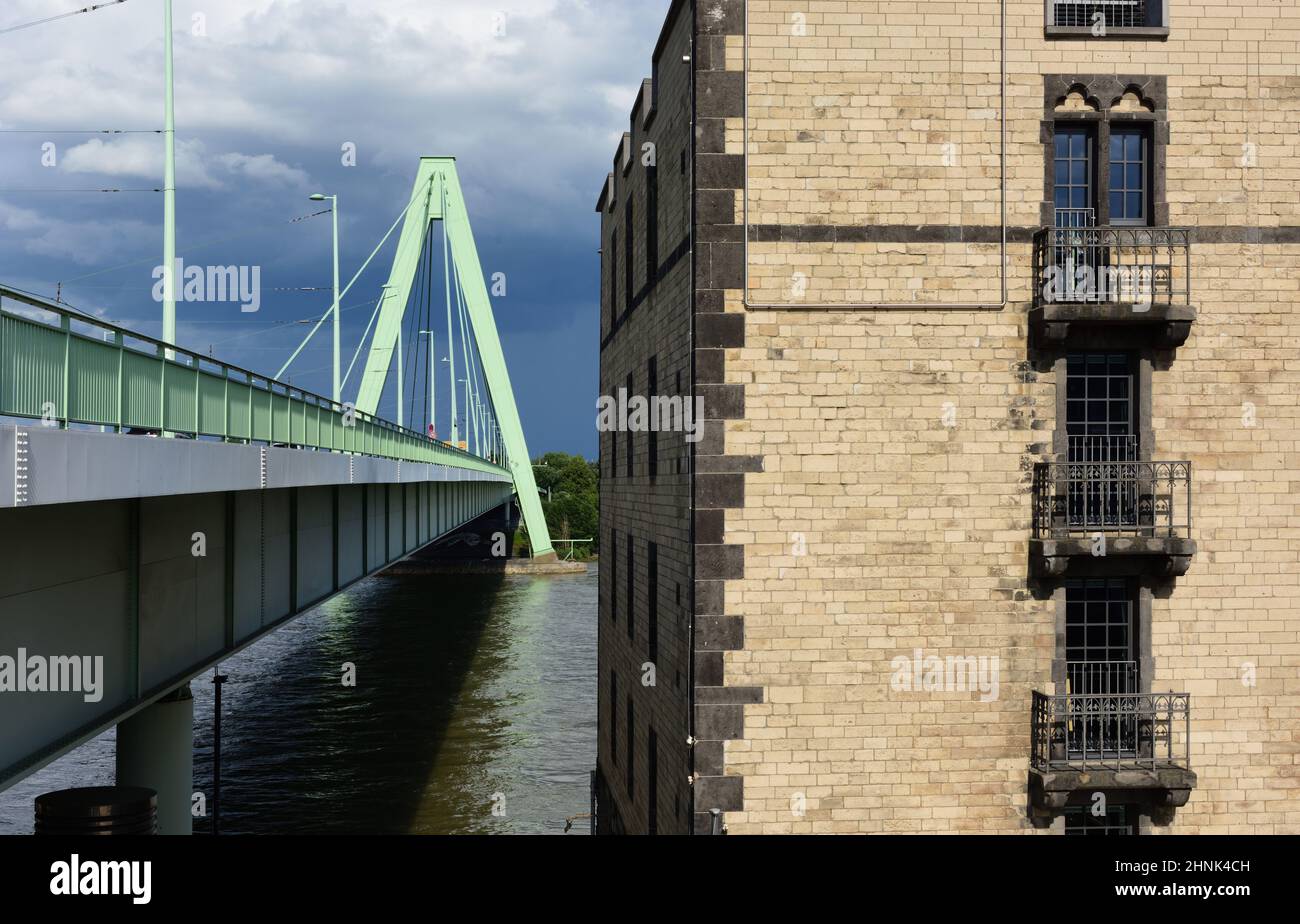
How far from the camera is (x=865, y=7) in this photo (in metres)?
15.2

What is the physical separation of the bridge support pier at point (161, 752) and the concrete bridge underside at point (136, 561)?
5.76 feet

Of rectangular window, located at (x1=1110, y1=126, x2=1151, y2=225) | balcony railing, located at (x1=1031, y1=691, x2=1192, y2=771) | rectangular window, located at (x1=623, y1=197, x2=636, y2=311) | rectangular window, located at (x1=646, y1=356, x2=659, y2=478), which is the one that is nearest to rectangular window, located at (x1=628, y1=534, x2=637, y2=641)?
rectangular window, located at (x1=646, y1=356, x2=659, y2=478)

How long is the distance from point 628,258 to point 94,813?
14994 millimetres

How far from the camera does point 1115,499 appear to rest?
15344mm

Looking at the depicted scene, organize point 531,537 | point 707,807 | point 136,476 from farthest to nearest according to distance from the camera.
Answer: point 531,537 → point 707,807 → point 136,476

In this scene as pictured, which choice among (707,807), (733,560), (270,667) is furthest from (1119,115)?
(270,667)

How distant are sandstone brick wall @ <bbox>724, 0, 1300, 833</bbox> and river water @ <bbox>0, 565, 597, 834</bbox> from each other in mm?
14793

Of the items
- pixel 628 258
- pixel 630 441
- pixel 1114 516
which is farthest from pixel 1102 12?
pixel 630 441

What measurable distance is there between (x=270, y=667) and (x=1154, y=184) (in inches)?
1729

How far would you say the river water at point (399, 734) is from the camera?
2967cm

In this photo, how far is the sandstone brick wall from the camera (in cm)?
1506

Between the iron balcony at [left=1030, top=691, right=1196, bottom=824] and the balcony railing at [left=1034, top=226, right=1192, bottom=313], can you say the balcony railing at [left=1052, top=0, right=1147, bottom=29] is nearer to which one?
the balcony railing at [left=1034, top=226, right=1192, bottom=313]

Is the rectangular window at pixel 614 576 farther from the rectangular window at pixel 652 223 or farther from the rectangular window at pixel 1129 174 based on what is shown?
the rectangular window at pixel 1129 174
